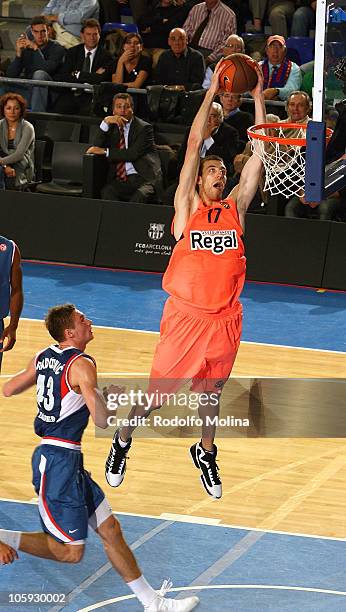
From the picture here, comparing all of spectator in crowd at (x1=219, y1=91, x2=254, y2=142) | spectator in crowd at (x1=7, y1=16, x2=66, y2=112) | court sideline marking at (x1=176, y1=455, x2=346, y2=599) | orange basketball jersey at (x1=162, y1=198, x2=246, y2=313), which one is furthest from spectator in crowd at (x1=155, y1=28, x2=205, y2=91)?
orange basketball jersey at (x1=162, y1=198, x2=246, y2=313)

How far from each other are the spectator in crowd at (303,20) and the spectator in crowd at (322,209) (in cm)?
323

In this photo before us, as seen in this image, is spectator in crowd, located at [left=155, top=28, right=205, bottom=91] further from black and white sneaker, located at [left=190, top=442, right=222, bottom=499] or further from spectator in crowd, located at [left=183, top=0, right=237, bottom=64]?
black and white sneaker, located at [left=190, top=442, right=222, bottom=499]

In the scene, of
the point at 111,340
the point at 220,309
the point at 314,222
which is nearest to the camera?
the point at 220,309

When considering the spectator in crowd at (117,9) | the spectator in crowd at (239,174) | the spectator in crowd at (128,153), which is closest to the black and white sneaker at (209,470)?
the spectator in crowd at (239,174)

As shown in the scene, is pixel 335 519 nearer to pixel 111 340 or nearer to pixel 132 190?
pixel 111 340

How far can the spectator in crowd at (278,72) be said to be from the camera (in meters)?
15.8

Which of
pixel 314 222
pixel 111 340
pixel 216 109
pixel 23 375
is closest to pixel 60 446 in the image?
pixel 23 375

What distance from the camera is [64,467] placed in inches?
298

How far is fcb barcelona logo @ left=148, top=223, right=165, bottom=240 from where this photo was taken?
1537 centimetres

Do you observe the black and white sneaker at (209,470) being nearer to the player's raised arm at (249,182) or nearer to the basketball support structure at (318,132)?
the player's raised arm at (249,182)

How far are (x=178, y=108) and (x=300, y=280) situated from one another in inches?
116

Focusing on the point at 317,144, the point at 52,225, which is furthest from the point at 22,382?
the point at 52,225

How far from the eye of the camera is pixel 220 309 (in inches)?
328

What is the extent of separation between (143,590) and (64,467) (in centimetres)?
90
